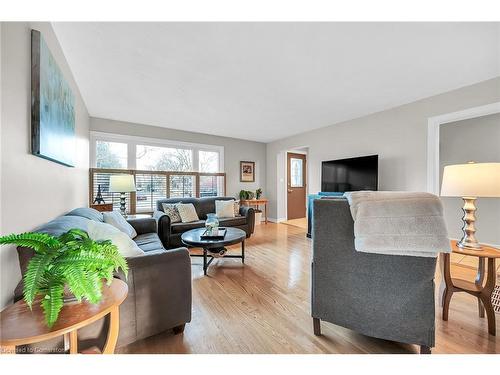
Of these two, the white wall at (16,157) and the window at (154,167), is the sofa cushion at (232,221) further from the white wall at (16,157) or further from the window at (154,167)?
the white wall at (16,157)

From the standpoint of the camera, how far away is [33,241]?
0.77m

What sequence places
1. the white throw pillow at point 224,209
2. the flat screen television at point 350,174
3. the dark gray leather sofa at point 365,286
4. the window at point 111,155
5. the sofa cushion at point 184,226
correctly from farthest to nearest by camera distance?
the white throw pillow at point 224,209 → the window at point 111,155 → the flat screen television at point 350,174 → the sofa cushion at point 184,226 → the dark gray leather sofa at point 365,286

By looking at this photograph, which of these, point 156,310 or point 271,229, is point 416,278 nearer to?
point 156,310

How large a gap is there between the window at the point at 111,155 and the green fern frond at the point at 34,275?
12.7 ft

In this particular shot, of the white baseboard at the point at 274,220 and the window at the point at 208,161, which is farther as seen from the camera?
the white baseboard at the point at 274,220

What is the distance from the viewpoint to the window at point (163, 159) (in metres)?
4.38

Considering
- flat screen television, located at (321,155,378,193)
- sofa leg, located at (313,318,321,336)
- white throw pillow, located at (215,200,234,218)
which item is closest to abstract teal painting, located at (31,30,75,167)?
sofa leg, located at (313,318,321,336)

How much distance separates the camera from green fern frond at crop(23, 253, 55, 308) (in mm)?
678

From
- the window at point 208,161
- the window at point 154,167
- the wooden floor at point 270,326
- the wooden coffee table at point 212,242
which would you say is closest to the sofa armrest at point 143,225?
the wooden coffee table at point 212,242

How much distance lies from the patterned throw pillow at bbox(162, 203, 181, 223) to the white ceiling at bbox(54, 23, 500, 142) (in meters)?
1.67

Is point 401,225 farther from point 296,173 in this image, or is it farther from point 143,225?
point 296,173

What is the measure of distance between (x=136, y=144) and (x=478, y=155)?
630 cm

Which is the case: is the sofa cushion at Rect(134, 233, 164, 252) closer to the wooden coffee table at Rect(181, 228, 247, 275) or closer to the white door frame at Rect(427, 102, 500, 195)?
the wooden coffee table at Rect(181, 228, 247, 275)
